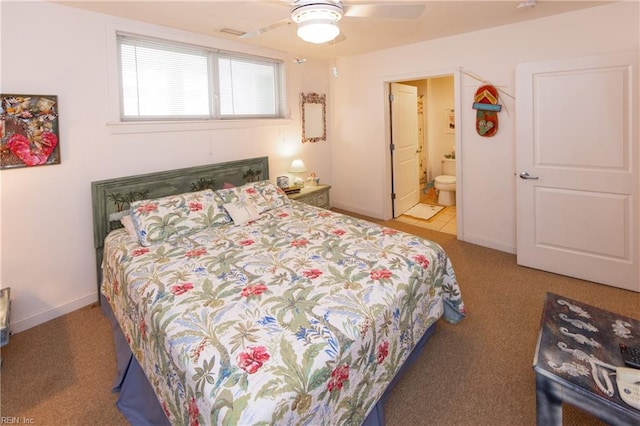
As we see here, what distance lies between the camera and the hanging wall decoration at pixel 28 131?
7.93 ft

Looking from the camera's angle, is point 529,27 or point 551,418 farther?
point 529,27

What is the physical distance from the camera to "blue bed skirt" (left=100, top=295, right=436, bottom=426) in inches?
66.7

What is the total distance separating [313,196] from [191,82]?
1.82m

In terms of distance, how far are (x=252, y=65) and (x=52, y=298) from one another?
304 cm

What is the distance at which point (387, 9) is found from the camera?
6.59 ft

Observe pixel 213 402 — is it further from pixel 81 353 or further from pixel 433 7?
pixel 433 7

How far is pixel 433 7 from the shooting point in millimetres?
2906

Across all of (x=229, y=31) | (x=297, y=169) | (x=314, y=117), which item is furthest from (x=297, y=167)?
(x=229, y=31)

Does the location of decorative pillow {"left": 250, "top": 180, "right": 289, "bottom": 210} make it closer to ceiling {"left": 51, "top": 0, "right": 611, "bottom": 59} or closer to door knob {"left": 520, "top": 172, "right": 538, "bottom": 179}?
ceiling {"left": 51, "top": 0, "right": 611, "bottom": 59}

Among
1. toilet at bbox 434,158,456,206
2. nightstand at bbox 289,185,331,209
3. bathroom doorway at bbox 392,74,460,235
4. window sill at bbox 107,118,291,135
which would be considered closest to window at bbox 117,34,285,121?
window sill at bbox 107,118,291,135

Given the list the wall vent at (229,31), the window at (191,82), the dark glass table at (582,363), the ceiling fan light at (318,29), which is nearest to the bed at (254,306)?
the dark glass table at (582,363)

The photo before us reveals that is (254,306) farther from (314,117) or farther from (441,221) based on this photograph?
(441,221)

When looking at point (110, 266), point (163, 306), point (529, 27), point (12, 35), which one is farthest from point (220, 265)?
point (529, 27)

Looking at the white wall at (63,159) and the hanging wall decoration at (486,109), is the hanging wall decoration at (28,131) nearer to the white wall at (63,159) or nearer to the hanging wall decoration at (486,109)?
the white wall at (63,159)
